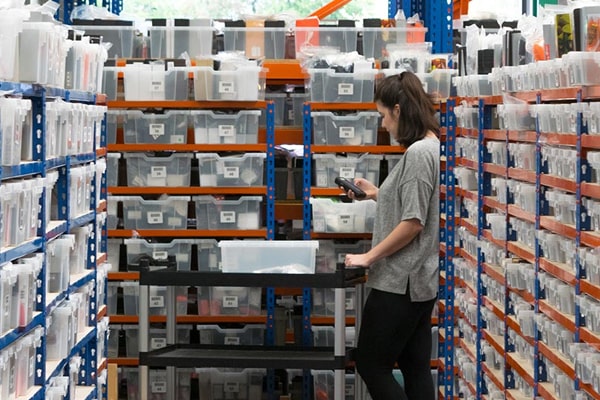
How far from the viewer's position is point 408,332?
579cm

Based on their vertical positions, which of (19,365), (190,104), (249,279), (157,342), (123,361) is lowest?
(123,361)

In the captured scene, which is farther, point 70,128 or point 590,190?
point 70,128

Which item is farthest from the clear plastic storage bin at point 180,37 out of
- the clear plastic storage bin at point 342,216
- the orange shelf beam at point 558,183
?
the orange shelf beam at point 558,183

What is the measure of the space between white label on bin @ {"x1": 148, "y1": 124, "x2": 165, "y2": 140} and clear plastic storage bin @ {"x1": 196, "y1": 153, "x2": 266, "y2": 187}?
276mm

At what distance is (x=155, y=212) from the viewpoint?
284 inches

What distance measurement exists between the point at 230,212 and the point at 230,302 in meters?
0.55

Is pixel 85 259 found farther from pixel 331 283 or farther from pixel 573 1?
pixel 573 1

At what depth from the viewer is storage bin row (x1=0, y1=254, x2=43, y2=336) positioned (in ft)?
12.5

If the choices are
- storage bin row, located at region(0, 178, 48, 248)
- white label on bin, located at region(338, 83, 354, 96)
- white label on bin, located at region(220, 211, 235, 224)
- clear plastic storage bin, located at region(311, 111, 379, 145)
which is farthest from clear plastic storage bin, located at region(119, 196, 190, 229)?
storage bin row, located at region(0, 178, 48, 248)

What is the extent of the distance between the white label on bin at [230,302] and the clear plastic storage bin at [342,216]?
683 mm

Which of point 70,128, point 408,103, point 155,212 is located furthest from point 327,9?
point 70,128

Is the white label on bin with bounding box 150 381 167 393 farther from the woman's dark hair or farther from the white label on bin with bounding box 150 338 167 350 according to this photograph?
the woman's dark hair

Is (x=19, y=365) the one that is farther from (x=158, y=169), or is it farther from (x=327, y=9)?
(x=327, y=9)

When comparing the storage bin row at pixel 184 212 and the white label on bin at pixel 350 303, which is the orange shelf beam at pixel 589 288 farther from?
the storage bin row at pixel 184 212
